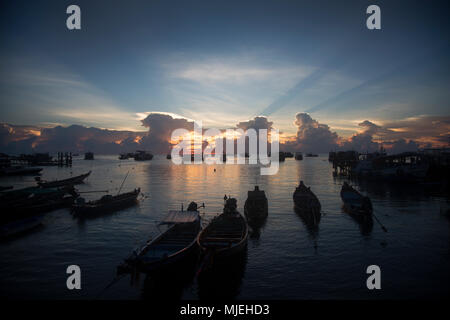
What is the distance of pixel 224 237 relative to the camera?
2452cm

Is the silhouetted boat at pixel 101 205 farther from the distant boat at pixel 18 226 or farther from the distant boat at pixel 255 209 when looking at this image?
the distant boat at pixel 255 209

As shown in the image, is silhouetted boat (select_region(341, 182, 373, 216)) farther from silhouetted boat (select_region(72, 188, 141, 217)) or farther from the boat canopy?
silhouetted boat (select_region(72, 188, 141, 217))

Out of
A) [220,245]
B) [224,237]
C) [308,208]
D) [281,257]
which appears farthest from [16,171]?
[281,257]

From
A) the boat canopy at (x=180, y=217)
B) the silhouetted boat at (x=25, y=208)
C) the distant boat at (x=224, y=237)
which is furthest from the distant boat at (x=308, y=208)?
the silhouetted boat at (x=25, y=208)

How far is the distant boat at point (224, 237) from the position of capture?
20131 millimetres

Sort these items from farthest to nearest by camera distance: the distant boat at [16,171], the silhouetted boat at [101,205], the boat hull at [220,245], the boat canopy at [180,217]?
the distant boat at [16,171] < the silhouetted boat at [101,205] < the boat canopy at [180,217] < the boat hull at [220,245]

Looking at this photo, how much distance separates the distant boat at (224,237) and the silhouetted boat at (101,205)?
22.4 meters

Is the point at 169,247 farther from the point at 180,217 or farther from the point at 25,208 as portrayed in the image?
the point at 25,208

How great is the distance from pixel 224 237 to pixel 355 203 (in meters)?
26.6

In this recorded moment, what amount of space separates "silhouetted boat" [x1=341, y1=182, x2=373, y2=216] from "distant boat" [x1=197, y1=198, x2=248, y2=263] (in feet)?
59.8

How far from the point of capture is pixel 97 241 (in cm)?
2911

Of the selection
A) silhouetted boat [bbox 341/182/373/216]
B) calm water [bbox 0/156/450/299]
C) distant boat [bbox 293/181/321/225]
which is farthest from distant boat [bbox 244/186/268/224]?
silhouetted boat [bbox 341/182/373/216]
